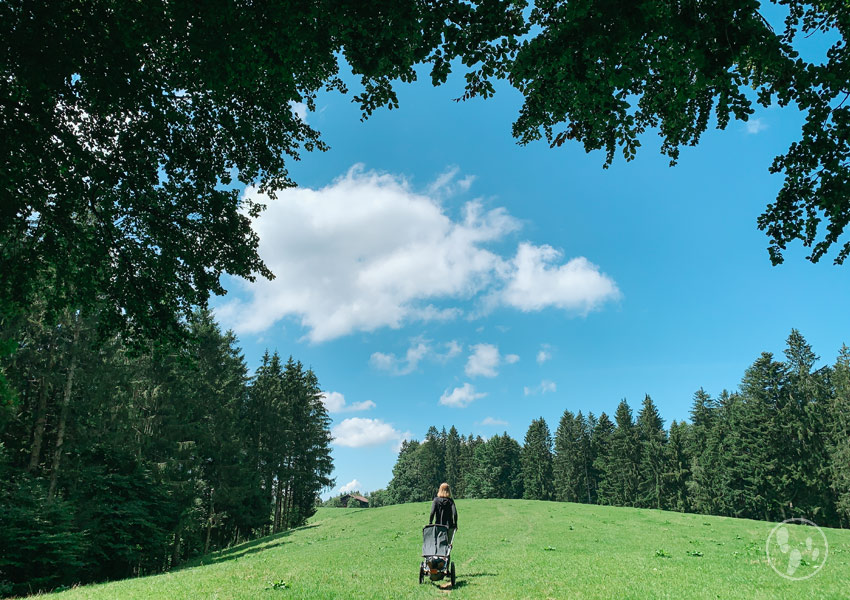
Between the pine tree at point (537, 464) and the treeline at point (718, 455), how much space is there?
0.23 metres

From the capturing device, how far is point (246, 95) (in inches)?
383

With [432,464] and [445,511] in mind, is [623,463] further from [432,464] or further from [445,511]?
[445,511]

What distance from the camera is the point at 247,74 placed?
246 inches

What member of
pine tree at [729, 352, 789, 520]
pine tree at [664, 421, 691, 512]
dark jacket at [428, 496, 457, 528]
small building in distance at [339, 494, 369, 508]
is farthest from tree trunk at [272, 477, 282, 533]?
small building in distance at [339, 494, 369, 508]

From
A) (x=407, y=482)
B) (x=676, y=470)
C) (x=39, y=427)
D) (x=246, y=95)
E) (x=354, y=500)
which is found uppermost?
(x=246, y=95)

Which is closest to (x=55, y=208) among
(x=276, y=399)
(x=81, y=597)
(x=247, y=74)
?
(x=247, y=74)

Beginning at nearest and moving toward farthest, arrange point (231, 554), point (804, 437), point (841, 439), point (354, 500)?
point (231, 554) → point (841, 439) → point (804, 437) → point (354, 500)

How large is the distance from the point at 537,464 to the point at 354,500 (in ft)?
204

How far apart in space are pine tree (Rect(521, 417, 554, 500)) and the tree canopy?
94.4 m

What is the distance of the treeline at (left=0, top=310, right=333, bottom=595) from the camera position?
18.4m

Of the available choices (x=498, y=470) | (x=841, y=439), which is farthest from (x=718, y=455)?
(x=498, y=470)

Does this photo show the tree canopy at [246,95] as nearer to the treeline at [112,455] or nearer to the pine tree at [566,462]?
the treeline at [112,455]

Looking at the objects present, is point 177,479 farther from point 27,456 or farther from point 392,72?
point 392,72

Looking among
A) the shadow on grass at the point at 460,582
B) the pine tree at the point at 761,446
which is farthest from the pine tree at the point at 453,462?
the shadow on grass at the point at 460,582
